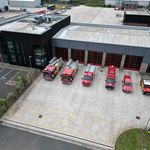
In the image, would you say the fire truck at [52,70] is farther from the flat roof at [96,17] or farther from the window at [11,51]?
the flat roof at [96,17]

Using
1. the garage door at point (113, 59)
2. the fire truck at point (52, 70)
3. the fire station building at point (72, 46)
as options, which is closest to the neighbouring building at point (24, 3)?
the fire station building at point (72, 46)

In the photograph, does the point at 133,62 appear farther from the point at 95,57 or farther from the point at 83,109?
the point at 83,109

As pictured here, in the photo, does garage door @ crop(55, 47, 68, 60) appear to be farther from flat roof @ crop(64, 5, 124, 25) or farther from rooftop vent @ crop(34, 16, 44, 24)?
flat roof @ crop(64, 5, 124, 25)

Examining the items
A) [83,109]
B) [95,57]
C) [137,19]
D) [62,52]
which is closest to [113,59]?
[95,57]

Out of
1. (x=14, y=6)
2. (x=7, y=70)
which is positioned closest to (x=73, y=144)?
(x=7, y=70)

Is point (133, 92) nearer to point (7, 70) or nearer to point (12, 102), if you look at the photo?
point (12, 102)

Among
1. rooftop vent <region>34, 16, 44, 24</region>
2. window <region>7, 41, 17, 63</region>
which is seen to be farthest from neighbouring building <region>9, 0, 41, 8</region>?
window <region>7, 41, 17, 63</region>
